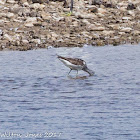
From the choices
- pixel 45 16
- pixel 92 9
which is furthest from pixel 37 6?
pixel 92 9

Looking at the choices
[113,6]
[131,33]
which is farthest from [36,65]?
[113,6]

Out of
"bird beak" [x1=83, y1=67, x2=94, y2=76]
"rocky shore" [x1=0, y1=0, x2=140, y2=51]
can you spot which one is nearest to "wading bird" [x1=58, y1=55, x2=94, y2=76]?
"bird beak" [x1=83, y1=67, x2=94, y2=76]

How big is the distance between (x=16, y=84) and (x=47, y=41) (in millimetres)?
8761

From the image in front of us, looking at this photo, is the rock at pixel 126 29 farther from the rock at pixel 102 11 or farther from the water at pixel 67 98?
the water at pixel 67 98

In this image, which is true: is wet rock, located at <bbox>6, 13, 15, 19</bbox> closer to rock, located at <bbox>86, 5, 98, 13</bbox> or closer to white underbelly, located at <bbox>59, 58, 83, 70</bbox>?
rock, located at <bbox>86, 5, 98, 13</bbox>

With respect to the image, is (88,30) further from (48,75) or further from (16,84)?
(16,84)

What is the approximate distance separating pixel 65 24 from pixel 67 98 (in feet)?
44.7

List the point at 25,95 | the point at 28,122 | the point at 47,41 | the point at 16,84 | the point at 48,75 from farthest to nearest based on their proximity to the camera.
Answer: the point at 47,41, the point at 48,75, the point at 16,84, the point at 25,95, the point at 28,122

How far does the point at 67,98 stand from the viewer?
15328 millimetres

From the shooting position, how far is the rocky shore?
86.1 feet

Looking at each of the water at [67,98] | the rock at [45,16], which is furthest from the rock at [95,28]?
the water at [67,98]

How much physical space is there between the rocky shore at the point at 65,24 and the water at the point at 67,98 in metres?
2.33

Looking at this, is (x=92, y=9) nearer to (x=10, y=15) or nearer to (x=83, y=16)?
(x=83, y=16)

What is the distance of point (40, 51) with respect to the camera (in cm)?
2464
